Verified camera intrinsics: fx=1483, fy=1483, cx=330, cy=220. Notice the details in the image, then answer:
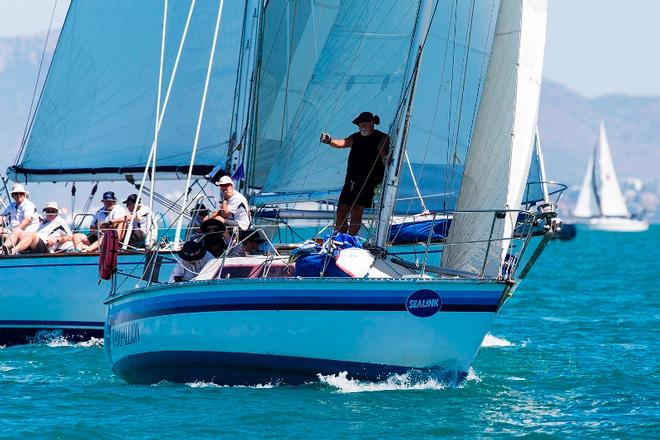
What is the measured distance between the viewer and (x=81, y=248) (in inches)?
853

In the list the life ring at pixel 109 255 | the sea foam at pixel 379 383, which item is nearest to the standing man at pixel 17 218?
the life ring at pixel 109 255

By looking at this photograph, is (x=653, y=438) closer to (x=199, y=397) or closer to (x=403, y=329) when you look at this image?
(x=403, y=329)

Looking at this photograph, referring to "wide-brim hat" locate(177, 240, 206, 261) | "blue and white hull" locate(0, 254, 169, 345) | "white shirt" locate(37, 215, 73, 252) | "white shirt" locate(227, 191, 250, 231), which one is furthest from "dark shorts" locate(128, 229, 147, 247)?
"wide-brim hat" locate(177, 240, 206, 261)

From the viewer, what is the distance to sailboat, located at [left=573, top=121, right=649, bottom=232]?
155m

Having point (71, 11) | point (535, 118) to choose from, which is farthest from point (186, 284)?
point (71, 11)

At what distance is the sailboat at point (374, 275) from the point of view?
47.1 feet

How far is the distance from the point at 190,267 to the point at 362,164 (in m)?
2.21

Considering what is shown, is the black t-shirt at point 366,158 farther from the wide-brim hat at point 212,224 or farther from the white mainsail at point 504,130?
the wide-brim hat at point 212,224

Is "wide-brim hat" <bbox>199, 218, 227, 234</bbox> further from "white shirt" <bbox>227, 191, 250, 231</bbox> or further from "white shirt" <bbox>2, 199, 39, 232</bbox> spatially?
"white shirt" <bbox>2, 199, 39, 232</bbox>

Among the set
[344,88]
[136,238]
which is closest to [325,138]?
[344,88]

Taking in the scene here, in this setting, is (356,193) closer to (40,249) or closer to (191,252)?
(191,252)

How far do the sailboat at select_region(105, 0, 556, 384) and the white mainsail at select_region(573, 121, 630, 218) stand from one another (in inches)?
5031

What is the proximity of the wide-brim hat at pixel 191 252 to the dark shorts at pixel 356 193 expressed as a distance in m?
1.63

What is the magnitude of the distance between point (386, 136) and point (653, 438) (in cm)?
444
